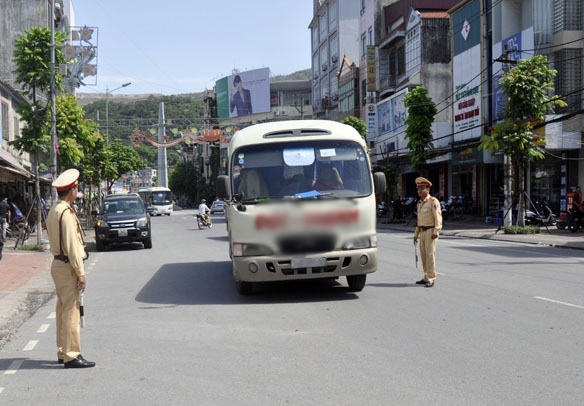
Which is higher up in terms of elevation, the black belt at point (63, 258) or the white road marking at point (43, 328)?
the black belt at point (63, 258)

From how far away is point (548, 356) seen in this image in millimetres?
6180

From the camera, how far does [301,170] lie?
10.0 m

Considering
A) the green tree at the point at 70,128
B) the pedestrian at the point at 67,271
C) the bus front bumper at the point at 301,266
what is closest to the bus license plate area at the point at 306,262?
the bus front bumper at the point at 301,266

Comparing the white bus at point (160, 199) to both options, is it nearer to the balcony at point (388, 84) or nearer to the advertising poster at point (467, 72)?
the balcony at point (388, 84)

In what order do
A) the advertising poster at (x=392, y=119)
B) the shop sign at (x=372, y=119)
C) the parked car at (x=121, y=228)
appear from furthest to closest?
1. the shop sign at (x=372, y=119)
2. the advertising poster at (x=392, y=119)
3. the parked car at (x=121, y=228)

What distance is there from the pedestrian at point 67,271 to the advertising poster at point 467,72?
30.5m

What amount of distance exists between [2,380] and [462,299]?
251 inches

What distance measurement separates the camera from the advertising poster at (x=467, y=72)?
35.9m

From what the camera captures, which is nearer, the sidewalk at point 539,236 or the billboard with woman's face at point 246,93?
the sidewalk at point 539,236

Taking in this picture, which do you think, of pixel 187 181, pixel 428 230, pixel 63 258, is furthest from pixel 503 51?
pixel 187 181

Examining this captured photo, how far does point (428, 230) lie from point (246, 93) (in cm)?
8322

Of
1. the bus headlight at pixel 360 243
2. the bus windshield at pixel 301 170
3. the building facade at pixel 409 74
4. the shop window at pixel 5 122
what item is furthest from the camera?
the building facade at pixel 409 74

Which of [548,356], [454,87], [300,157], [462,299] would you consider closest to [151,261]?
[300,157]

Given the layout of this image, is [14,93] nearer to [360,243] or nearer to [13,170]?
[13,170]
